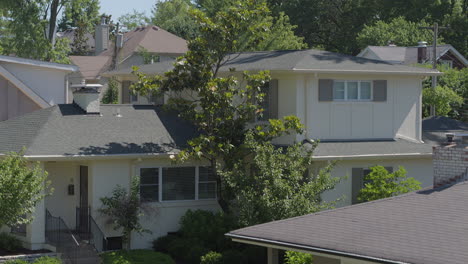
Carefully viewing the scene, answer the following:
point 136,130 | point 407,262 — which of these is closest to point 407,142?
point 136,130

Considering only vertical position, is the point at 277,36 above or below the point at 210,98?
above

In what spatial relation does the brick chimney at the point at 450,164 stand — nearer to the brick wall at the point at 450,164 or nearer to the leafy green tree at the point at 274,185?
the brick wall at the point at 450,164

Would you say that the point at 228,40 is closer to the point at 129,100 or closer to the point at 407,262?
the point at 129,100

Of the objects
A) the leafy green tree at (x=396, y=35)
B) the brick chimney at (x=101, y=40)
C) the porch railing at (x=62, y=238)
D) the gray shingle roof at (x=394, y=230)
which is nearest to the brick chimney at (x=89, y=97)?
the porch railing at (x=62, y=238)

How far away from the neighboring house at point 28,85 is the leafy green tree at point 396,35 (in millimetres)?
31696

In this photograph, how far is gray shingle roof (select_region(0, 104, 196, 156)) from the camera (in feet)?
71.7

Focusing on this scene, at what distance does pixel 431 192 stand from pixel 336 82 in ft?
30.0

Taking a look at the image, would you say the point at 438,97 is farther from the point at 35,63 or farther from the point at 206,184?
the point at 35,63

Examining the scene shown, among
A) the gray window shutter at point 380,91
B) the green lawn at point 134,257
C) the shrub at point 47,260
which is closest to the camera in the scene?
the shrub at point 47,260

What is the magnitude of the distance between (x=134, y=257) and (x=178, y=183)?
338 centimetres

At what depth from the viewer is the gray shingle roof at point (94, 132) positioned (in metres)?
21.8

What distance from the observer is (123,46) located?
2395 inches

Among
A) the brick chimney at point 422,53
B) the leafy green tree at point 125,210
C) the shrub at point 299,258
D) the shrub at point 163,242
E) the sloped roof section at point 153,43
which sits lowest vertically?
the shrub at point 163,242

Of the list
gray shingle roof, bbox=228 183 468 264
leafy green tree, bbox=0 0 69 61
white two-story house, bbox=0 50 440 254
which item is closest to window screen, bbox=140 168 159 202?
white two-story house, bbox=0 50 440 254
